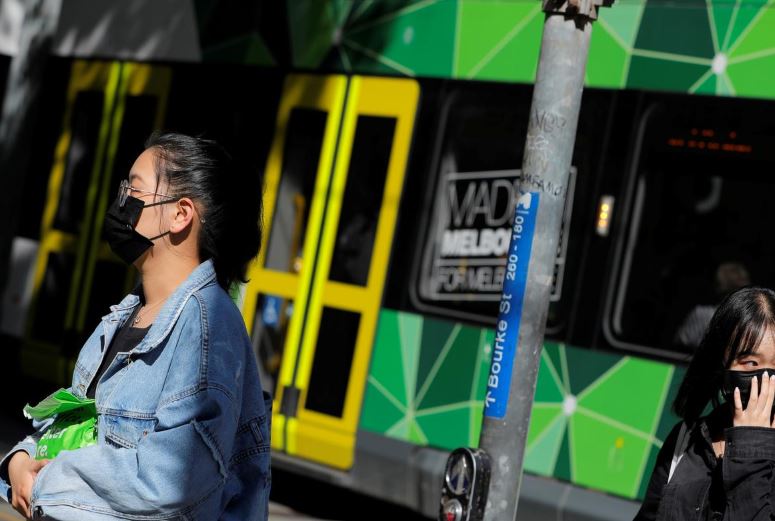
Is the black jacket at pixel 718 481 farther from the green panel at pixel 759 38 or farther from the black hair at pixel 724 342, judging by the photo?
the green panel at pixel 759 38

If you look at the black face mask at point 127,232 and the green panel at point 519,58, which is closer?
the black face mask at point 127,232

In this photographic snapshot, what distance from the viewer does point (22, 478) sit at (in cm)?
262

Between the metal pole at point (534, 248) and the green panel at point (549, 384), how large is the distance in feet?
8.84

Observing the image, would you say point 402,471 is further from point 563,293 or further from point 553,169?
point 553,169

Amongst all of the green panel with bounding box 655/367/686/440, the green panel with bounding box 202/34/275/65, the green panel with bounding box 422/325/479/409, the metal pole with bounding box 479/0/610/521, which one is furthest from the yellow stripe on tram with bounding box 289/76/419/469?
the metal pole with bounding box 479/0/610/521

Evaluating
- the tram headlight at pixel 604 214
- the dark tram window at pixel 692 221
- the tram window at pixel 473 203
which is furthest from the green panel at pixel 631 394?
the tram window at pixel 473 203

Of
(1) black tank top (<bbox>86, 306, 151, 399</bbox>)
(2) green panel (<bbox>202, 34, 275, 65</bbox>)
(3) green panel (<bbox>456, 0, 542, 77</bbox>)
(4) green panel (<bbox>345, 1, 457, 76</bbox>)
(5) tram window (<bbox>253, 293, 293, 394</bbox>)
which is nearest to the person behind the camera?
(1) black tank top (<bbox>86, 306, 151, 399</bbox>)

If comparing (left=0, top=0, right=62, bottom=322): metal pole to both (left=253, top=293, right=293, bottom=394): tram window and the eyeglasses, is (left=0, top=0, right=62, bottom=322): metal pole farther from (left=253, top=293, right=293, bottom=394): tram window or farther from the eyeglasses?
the eyeglasses

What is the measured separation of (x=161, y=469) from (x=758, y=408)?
1.32m

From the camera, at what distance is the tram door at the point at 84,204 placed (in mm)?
10195

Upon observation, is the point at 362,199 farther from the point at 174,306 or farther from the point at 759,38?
the point at 174,306

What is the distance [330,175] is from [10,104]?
4.30 m

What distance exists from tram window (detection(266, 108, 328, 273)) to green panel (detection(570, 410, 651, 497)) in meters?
2.46

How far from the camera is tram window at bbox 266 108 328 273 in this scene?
873cm
